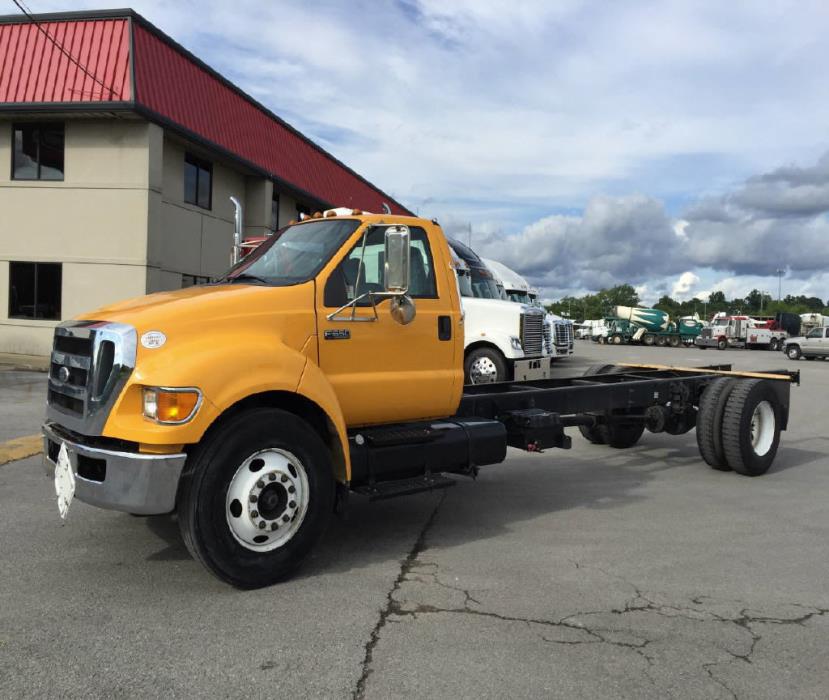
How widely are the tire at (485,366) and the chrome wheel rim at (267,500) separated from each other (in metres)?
8.87

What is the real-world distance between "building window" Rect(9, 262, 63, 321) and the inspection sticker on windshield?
1595 cm

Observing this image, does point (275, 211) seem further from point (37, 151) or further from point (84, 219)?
point (37, 151)

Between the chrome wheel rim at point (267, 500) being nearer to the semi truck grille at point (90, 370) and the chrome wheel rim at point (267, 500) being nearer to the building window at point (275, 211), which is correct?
the semi truck grille at point (90, 370)

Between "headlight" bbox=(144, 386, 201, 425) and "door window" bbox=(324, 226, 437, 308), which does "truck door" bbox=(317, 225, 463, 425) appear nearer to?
"door window" bbox=(324, 226, 437, 308)

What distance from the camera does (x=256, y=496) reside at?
437cm

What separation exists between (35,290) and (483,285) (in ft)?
37.6

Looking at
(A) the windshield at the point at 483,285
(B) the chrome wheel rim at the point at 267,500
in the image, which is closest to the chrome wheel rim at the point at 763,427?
(B) the chrome wheel rim at the point at 267,500

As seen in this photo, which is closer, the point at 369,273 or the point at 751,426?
the point at 369,273

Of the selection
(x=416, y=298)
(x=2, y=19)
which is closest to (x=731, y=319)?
(x=2, y=19)

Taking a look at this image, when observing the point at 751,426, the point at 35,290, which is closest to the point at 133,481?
the point at 751,426

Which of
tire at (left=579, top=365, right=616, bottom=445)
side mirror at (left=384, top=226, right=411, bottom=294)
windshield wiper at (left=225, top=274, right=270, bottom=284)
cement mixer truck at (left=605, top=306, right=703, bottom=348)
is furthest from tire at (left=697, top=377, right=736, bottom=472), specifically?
cement mixer truck at (left=605, top=306, right=703, bottom=348)

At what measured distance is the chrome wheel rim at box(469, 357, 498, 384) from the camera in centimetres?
1328

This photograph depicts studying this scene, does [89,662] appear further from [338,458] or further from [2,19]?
[2,19]

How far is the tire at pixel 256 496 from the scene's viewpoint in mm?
4188
